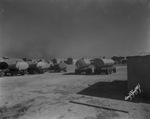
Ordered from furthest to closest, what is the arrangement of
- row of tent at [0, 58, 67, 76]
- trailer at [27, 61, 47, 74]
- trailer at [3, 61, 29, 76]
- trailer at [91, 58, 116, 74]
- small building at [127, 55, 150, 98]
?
trailer at [27, 61, 47, 74] < trailer at [3, 61, 29, 76] < row of tent at [0, 58, 67, 76] < trailer at [91, 58, 116, 74] < small building at [127, 55, 150, 98]

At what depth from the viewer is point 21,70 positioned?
101 feet

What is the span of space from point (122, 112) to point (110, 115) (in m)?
0.78

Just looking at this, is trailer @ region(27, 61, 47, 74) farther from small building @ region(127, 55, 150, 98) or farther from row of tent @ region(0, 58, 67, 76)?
small building @ region(127, 55, 150, 98)

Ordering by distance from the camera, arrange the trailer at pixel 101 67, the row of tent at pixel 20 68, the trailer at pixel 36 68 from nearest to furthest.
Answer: the trailer at pixel 101 67, the row of tent at pixel 20 68, the trailer at pixel 36 68

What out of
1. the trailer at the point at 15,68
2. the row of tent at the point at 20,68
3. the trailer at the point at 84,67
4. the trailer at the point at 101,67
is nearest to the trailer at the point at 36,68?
the row of tent at the point at 20,68

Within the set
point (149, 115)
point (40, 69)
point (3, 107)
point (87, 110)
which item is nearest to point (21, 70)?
point (40, 69)

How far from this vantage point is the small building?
Result: 30.8 feet

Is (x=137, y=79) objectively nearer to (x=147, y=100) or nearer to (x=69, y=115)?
(x=147, y=100)

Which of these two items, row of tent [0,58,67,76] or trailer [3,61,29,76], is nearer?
row of tent [0,58,67,76]

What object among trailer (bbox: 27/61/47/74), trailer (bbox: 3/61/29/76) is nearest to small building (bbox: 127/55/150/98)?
trailer (bbox: 3/61/29/76)

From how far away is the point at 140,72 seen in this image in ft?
32.2

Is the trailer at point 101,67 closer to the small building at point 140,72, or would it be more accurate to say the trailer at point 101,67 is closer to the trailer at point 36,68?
the trailer at point 36,68

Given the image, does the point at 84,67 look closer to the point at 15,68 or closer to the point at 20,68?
the point at 20,68

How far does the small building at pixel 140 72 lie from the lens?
9.39 m
